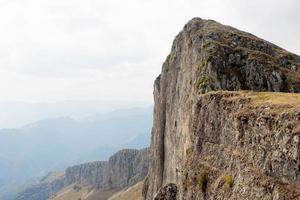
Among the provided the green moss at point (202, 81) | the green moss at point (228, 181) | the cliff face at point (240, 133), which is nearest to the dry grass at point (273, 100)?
the cliff face at point (240, 133)

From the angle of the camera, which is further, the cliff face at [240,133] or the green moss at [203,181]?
the green moss at [203,181]

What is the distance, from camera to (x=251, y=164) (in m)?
28.9

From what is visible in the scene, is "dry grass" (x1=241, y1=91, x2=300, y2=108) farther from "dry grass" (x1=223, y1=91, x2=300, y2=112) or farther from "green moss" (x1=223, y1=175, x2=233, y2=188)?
"green moss" (x1=223, y1=175, x2=233, y2=188)

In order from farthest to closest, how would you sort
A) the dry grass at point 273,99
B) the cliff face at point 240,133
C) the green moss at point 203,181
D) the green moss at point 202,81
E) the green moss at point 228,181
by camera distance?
the green moss at point 202,81 < the green moss at point 203,181 < the green moss at point 228,181 < the dry grass at point 273,99 < the cliff face at point 240,133

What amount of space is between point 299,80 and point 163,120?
50.7 metres

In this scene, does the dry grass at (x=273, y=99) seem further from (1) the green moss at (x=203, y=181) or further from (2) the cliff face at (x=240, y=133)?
(1) the green moss at (x=203, y=181)

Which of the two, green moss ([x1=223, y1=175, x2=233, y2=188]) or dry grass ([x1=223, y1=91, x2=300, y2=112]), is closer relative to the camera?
dry grass ([x1=223, y1=91, x2=300, y2=112])

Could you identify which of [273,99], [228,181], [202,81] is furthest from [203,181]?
[202,81]

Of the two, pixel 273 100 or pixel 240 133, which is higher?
pixel 273 100

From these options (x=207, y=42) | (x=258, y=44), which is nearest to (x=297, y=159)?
(x=207, y=42)

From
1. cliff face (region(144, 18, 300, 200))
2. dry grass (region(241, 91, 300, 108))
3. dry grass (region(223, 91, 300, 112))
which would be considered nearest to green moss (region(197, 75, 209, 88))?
cliff face (region(144, 18, 300, 200))

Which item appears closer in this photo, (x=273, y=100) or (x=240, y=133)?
(x=240, y=133)

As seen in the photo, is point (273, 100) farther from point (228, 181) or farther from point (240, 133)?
point (228, 181)

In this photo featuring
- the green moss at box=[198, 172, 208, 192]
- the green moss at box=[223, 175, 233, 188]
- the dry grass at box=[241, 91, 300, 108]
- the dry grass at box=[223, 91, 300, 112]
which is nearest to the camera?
the dry grass at box=[223, 91, 300, 112]
